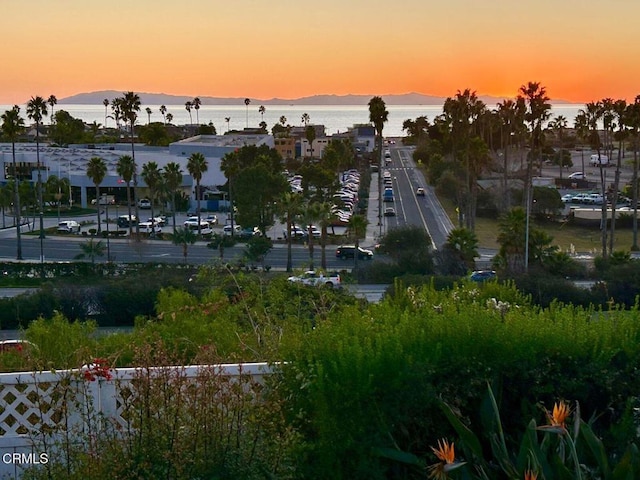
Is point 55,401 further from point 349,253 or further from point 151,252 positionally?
point 151,252

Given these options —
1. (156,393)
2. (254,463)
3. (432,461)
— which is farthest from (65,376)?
(432,461)

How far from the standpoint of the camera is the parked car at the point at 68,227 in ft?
190

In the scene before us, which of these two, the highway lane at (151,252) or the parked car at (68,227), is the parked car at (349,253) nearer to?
the highway lane at (151,252)

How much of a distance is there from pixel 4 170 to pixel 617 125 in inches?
2211

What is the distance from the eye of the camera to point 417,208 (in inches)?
2709

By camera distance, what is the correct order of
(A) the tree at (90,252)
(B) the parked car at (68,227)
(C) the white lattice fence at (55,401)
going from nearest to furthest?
(C) the white lattice fence at (55,401) < (A) the tree at (90,252) < (B) the parked car at (68,227)

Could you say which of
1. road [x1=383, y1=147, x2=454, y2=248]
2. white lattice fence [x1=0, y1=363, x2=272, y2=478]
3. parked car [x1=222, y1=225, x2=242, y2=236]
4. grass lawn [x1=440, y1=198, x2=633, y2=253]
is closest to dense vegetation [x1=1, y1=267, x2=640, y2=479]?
white lattice fence [x1=0, y1=363, x2=272, y2=478]

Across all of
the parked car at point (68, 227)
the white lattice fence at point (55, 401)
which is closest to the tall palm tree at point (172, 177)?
the parked car at point (68, 227)

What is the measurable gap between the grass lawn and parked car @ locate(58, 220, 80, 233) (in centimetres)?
2751

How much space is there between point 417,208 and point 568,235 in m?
15.5

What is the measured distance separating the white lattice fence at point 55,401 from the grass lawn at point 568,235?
44514 millimetres

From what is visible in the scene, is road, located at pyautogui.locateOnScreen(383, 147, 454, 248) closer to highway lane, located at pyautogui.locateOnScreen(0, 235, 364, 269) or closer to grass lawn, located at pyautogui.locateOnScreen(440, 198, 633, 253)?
grass lawn, located at pyautogui.locateOnScreen(440, 198, 633, 253)

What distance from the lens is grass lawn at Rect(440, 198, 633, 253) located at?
51094 mm

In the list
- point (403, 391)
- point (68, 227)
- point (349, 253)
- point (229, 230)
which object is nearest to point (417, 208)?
point (229, 230)
